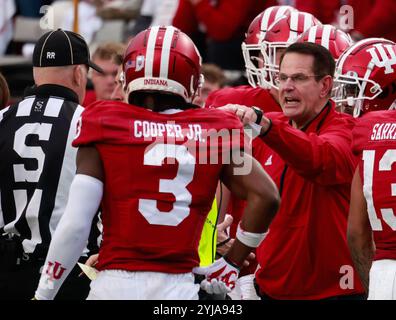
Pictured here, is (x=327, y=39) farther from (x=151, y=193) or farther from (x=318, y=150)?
(x=151, y=193)

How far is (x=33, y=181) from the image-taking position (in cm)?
544

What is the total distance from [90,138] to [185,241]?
0.55 meters

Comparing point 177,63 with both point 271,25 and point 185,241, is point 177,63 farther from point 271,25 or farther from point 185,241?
point 271,25

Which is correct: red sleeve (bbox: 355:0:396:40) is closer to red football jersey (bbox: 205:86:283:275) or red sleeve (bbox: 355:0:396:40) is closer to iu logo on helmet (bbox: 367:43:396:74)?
red football jersey (bbox: 205:86:283:275)

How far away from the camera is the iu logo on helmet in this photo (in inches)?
234

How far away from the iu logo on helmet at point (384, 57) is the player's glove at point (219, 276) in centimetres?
182

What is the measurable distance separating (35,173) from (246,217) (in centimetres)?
133

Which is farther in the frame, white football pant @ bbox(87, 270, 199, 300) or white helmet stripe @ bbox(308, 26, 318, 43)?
white helmet stripe @ bbox(308, 26, 318, 43)

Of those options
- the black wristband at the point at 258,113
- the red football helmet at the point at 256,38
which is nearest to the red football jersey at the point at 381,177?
the black wristband at the point at 258,113

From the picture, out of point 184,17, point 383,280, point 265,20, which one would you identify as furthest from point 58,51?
point 184,17

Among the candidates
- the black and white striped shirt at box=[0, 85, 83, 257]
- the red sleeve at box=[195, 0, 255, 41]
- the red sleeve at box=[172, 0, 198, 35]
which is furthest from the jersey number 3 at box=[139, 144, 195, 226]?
the red sleeve at box=[172, 0, 198, 35]

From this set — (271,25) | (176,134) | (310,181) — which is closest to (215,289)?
(176,134)

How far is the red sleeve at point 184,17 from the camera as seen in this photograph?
10648 mm

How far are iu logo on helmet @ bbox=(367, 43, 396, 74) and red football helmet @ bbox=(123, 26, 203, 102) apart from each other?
5.21ft
